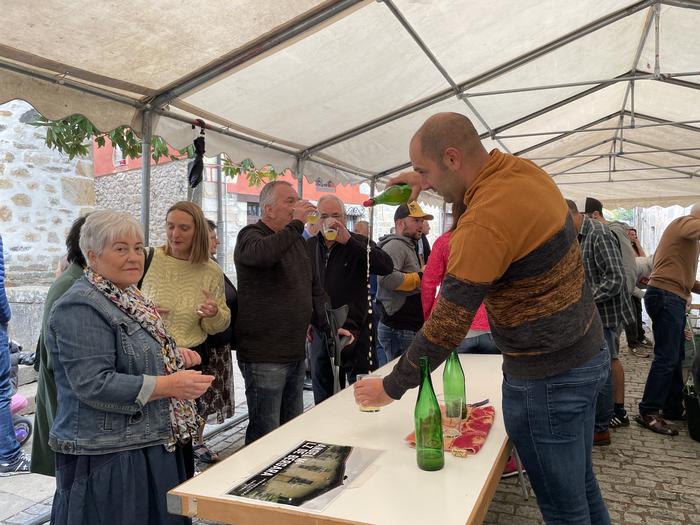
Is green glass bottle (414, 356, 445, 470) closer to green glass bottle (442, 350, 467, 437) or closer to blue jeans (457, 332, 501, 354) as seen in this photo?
green glass bottle (442, 350, 467, 437)

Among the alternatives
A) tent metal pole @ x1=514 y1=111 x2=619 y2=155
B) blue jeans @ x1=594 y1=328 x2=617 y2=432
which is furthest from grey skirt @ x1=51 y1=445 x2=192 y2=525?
tent metal pole @ x1=514 y1=111 x2=619 y2=155

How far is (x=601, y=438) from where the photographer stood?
3.65m

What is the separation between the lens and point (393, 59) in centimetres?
368

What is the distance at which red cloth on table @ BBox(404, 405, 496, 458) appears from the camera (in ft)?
4.95

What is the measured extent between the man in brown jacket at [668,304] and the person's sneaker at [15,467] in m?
4.47

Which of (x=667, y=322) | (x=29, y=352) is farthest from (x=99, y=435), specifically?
(x=29, y=352)

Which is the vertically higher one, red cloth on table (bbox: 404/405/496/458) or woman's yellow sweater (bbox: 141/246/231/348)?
woman's yellow sweater (bbox: 141/246/231/348)

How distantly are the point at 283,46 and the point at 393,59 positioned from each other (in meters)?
0.98

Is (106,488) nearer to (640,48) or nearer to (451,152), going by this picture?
(451,152)

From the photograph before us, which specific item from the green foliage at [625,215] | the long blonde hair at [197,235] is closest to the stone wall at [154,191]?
the long blonde hair at [197,235]

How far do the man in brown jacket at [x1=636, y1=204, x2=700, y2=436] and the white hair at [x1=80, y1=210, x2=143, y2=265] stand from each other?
387 cm

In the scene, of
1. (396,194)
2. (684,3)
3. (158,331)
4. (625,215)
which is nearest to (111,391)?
(158,331)

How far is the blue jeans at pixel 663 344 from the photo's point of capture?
3971mm

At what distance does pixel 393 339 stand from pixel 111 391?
8.54 ft
